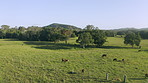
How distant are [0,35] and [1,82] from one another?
10404 centimetres

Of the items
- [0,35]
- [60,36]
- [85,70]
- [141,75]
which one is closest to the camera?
[141,75]

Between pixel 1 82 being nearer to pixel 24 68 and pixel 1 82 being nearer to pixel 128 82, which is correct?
pixel 24 68

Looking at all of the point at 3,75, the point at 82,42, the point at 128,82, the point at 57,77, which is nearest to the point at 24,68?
the point at 3,75

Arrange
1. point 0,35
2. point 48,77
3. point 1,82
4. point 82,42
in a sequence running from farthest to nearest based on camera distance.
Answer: point 0,35, point 82,42, point 48,77, point 1,82

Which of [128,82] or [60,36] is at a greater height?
[60,36]


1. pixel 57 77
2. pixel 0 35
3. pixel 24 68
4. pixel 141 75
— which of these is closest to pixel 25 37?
pixel 0 35

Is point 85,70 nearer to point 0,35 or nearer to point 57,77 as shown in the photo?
point 57,77

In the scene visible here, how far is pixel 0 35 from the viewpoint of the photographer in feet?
331

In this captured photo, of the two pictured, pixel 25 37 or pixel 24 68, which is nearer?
pixel 24 68

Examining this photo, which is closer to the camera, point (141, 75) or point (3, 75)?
point (3, 75)

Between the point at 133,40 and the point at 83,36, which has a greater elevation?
the point at 83,36

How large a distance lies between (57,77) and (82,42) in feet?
121

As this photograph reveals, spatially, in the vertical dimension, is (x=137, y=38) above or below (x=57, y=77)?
above

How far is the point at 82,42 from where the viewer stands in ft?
173
